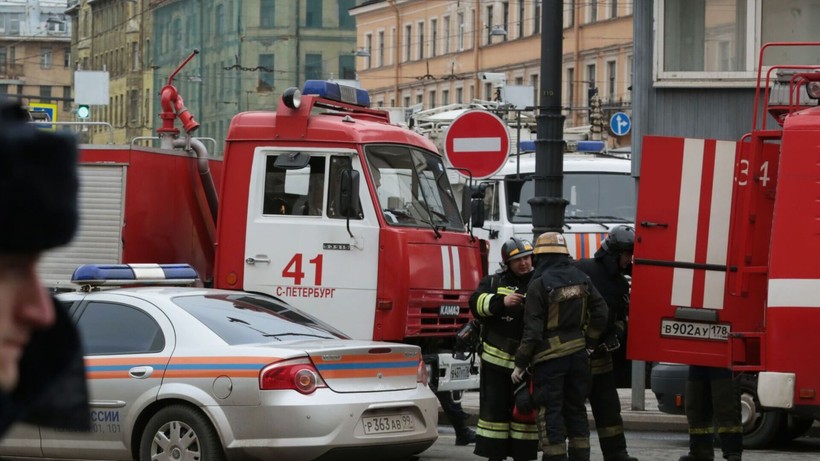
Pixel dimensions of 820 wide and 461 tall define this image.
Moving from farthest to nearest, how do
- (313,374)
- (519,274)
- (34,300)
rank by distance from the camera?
(519,274) → (313,374) → (34,300)

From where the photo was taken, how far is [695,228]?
10641 mm

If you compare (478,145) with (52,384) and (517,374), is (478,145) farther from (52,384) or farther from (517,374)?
(52,384)

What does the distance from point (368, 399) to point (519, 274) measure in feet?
5.59

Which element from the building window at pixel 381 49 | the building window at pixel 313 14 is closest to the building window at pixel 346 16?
the building window at pixel 313 14

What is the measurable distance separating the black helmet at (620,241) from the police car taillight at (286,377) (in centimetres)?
300

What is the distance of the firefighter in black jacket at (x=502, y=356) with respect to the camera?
10.3 m

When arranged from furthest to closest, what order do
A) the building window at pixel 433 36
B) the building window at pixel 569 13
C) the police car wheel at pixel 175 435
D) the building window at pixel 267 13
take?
the building window at pixel 267 13
the building window at pixel 433 36
the building window at pixel 569 13
the police car wheel at pixel 175 435

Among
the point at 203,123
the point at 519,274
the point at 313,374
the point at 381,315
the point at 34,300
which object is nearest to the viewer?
the point at 34,300

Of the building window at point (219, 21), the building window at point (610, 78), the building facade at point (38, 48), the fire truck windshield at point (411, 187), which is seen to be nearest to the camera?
the fire truck windshield at point (411, 187)

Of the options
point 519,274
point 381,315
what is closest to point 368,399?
point 519,274

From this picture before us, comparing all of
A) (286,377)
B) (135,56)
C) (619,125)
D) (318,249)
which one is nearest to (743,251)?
(286,377)

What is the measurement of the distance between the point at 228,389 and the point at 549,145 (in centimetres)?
398

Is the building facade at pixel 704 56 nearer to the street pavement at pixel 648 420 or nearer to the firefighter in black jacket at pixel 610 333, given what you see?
the street pavement at pixel 648 420

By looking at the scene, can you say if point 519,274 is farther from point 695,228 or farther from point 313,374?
point 313,374
